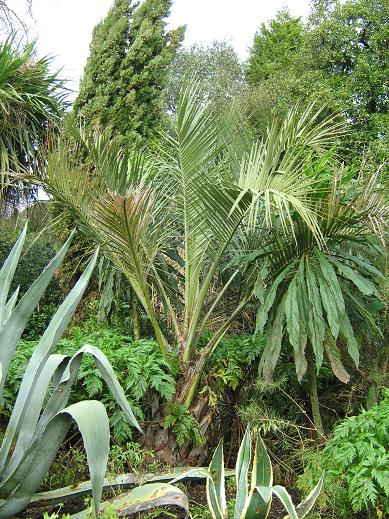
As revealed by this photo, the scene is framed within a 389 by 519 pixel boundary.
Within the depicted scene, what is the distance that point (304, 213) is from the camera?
346cm

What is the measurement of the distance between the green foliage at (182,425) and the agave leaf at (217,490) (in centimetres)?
95

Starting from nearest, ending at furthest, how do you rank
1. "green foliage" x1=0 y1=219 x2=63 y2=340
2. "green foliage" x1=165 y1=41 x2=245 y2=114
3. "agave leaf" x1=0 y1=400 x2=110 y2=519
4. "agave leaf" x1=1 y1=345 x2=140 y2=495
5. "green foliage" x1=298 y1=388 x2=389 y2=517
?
"agave leaf" x1=0 y1=400 x2=110 y2=519
"agave leaf" x1=1 y1=345 x2=140 y2=495
"green foliage" x1=298 y1=388 x2=389 y2=517
"green foliage" x1=0 y1=219 x2=63 y2=340
"green foliage" x1=165 y1=41 x2=245 y2=114

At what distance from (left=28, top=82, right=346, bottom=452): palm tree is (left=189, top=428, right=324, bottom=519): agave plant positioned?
44.8 inches

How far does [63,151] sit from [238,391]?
2.24 m

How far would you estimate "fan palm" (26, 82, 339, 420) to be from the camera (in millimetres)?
3924

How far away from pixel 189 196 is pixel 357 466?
223 cm

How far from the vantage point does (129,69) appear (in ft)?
34.6

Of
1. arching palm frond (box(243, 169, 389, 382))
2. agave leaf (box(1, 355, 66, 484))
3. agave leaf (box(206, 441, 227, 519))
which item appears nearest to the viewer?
agave leaf (box(1, 355, 66, 484))

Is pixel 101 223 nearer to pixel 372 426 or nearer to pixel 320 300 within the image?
pixel 320 300

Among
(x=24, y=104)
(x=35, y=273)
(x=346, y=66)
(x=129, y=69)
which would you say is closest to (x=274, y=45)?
(x=346, y=66)

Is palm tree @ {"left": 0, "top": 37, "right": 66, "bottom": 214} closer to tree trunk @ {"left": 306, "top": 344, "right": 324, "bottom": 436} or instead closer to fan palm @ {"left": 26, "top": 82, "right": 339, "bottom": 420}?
fan palm @ {"left": 26, "top": 82, "right": 339, "bottom": 420}

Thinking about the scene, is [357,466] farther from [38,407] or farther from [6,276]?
[6,276]

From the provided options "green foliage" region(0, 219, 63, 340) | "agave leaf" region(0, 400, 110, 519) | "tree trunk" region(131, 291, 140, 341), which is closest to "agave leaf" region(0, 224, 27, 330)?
"agave leaf" region(0, 400, 110, 519)

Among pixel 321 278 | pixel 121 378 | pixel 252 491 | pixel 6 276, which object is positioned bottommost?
pixel 252 491
